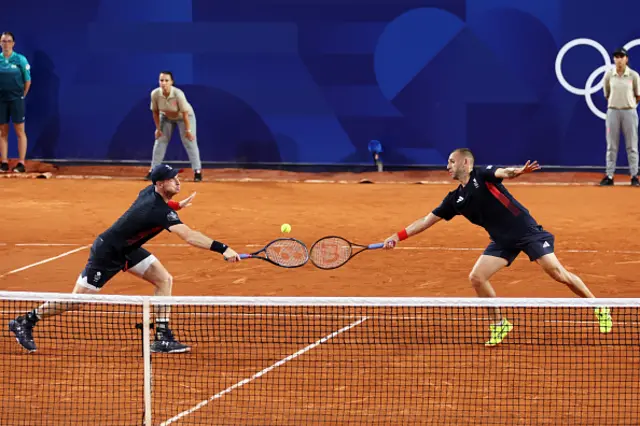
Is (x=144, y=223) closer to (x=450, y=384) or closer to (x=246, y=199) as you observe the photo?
(x=450, y=384)

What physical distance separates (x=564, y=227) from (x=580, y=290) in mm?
6598

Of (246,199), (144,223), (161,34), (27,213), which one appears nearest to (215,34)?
(161,34)

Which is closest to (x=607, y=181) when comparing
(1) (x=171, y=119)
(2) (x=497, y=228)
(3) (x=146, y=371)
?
(1) (x=171, y=119)

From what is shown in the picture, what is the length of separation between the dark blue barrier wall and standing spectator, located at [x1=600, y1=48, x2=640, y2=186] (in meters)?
1.24

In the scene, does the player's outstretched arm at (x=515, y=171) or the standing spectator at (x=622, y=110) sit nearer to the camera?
the player's outstretched arm at (x=515, y=171)

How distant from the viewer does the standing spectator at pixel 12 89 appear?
826 inches

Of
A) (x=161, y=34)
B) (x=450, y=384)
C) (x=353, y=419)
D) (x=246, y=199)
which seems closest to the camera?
(x=353, y=419)

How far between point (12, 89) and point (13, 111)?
0.43 meters

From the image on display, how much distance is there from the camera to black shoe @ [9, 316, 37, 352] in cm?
923

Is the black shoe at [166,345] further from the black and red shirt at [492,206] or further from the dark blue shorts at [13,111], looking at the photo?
the dark blue shorts at [13,111]

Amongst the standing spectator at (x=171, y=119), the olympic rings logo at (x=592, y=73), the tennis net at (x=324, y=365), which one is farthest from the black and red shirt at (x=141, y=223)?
the olympic rings logo at (x=592, y=73)

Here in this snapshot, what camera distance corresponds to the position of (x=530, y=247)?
9547 mm

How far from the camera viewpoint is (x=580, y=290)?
9.58m

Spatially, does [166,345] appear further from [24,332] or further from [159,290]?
[24,332]
